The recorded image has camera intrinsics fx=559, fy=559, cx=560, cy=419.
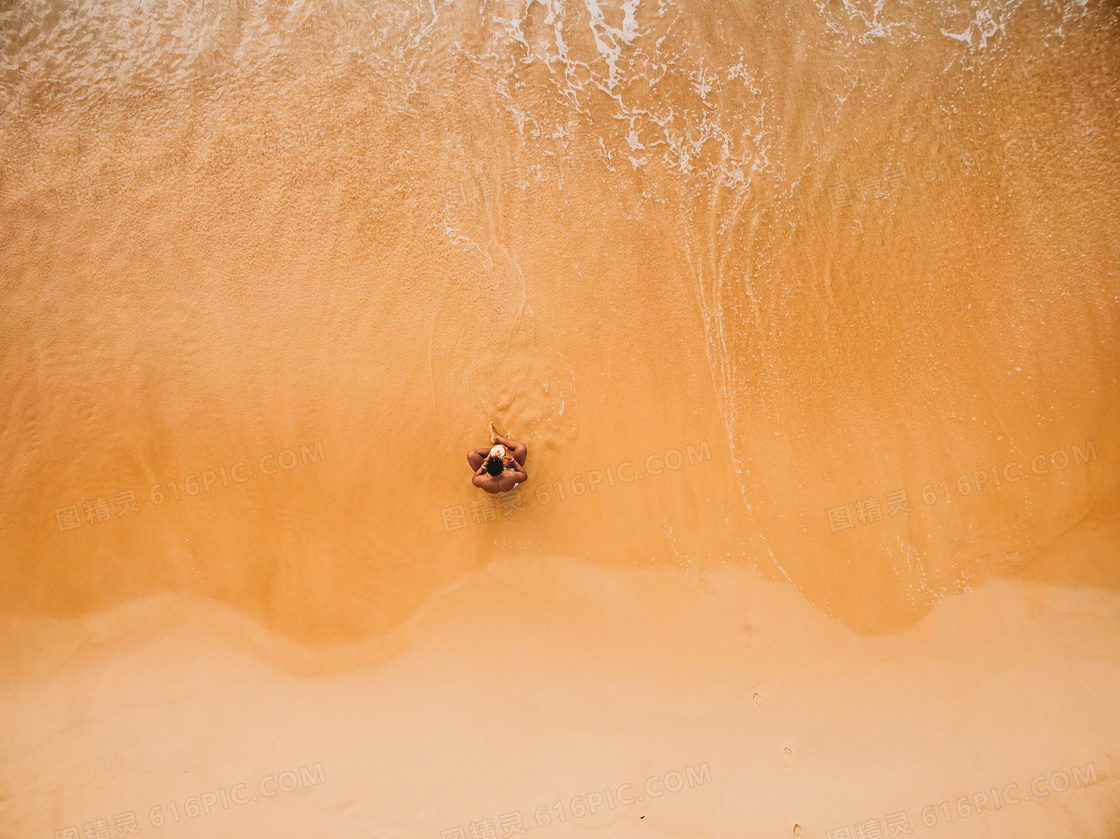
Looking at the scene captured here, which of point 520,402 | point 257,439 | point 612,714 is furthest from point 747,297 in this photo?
point 257,439

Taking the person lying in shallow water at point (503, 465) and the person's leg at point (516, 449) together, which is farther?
the person's leg at point (516, 449)

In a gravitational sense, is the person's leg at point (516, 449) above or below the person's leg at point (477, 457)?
above

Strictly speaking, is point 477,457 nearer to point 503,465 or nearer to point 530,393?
point 503,465

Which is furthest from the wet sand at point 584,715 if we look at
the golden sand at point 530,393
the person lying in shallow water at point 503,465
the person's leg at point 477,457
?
the person's leg at point 477,457

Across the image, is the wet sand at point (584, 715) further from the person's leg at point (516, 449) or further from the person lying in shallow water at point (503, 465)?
the person's leg at point (516, 449)

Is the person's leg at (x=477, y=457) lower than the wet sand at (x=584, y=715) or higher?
higher

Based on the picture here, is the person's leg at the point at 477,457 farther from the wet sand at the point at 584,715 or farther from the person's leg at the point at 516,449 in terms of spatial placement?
the wet sand at the point at 584,715

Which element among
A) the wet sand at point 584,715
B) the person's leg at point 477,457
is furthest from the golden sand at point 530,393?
the person's leg at point 477,457

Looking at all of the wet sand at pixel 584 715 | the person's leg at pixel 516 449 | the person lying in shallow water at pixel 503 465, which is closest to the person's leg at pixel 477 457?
the person lying in shallow water at pixel 503 465

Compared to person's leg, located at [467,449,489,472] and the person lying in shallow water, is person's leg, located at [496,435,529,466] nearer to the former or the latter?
the person lying in shallow water

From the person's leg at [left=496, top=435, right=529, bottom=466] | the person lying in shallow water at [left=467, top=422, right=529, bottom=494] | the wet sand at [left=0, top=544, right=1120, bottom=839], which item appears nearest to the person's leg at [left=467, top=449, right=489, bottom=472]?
the person lying in shallow water at [left=467, top=422, right=529, bottom=494]

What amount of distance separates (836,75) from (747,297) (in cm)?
143

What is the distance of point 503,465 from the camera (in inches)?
123

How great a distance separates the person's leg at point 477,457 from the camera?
3.28 metres
